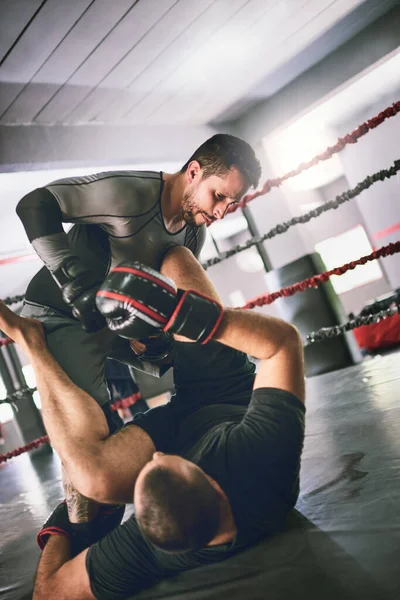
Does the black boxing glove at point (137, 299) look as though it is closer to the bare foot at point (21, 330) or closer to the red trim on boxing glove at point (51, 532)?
the bare foot at point (21, 330)

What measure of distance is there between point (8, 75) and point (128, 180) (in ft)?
6.01

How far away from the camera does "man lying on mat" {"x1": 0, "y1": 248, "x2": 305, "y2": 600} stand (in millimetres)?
729

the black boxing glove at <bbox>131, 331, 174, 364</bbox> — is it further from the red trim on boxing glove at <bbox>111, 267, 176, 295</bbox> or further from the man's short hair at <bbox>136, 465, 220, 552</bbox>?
the man's short hair at <bbox>136, 465, 220, 552</bbox>

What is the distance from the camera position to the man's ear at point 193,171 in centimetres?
112

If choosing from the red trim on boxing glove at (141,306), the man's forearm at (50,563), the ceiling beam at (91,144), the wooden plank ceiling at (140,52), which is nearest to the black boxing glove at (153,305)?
the red trim on boxing glove at (141,306)

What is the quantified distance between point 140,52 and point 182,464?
2.63m

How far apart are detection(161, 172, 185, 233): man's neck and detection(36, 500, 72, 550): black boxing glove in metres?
0.76

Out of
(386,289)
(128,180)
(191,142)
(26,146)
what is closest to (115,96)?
(26,146)

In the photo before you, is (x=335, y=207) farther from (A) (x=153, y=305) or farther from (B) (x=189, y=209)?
(A) (x=153, y=305)

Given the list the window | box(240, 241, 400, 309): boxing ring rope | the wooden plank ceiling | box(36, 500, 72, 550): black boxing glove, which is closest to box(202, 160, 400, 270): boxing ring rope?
box(240, 241, 400, 309): boxing ring rope

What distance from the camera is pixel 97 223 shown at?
115 centimetres

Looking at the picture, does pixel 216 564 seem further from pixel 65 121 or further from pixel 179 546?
pixel 65 121

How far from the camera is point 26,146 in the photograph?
294 centimetres

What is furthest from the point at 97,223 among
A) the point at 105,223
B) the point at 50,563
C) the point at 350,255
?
the point at 350,255
